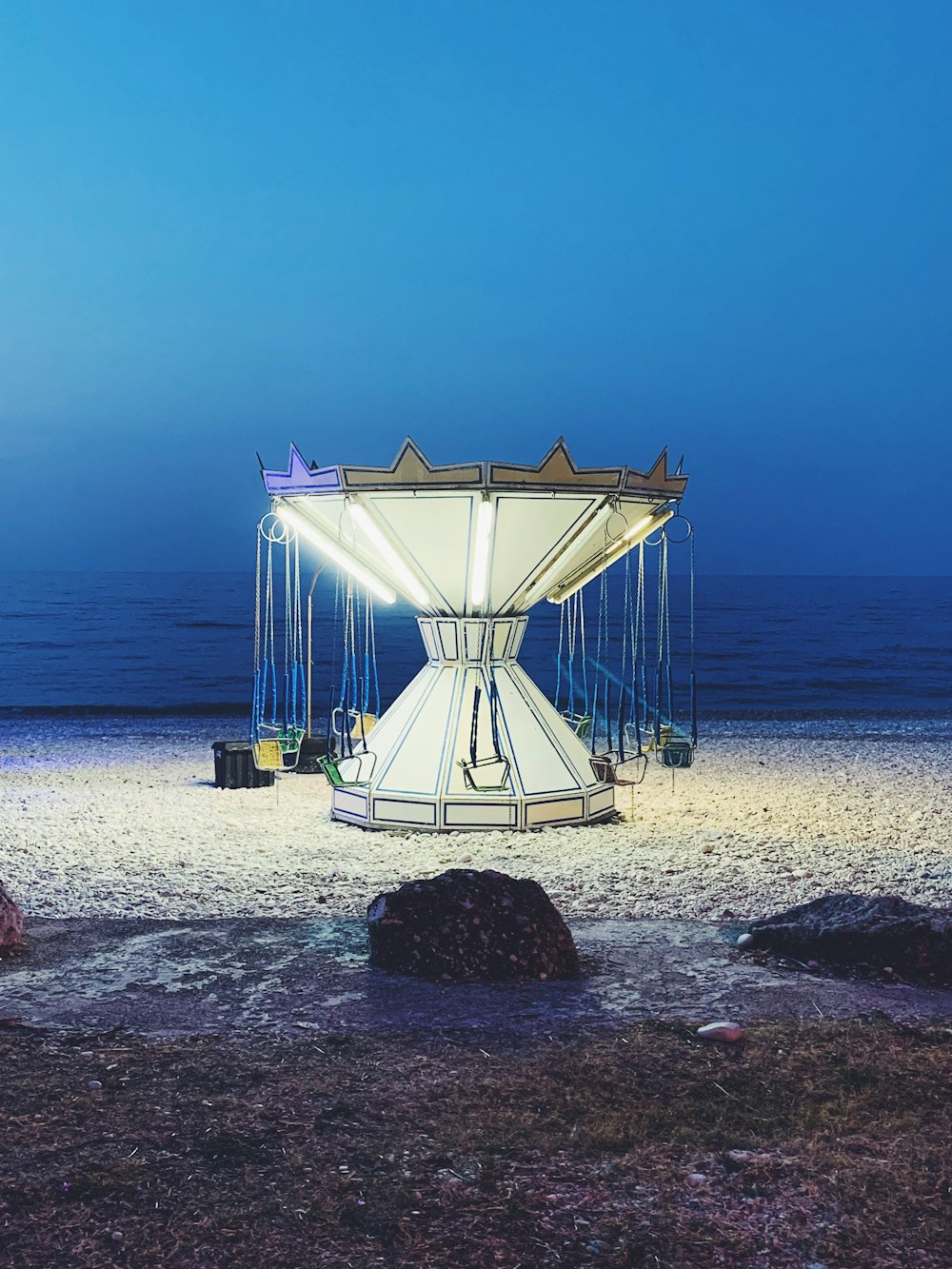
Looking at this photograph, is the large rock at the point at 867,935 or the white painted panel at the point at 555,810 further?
the white painted panel at the point at 555,810

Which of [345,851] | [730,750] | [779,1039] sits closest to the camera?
[779,1039]

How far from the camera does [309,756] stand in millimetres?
15688

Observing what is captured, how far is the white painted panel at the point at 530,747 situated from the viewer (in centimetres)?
1170

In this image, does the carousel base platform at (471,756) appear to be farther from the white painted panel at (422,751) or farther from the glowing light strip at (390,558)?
the glowing light strip at (390,558)

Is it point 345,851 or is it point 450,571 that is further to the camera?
point 450,571

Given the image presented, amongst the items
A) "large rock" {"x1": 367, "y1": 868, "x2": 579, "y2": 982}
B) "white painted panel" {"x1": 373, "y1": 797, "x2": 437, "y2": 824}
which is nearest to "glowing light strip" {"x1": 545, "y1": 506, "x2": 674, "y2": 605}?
"white painted panel" {"x1": 373, "y1": 797, "x2": 437, "y2": 824}

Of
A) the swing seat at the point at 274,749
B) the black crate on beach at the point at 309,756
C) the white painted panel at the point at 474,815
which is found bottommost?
the white painted panel at the point at 474,815

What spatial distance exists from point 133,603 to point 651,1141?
85.4m

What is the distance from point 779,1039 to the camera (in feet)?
18.0

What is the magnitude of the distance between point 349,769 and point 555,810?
2.25m

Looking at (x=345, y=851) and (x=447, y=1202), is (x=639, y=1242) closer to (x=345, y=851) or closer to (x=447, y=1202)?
(x=447, y=1202)

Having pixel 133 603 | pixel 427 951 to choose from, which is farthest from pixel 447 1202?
pixel 133 603

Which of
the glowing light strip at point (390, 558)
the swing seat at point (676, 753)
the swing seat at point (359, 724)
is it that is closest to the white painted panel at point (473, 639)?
the glowing light strip at point (390, 558)

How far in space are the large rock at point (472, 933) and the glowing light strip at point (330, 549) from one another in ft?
19.6
